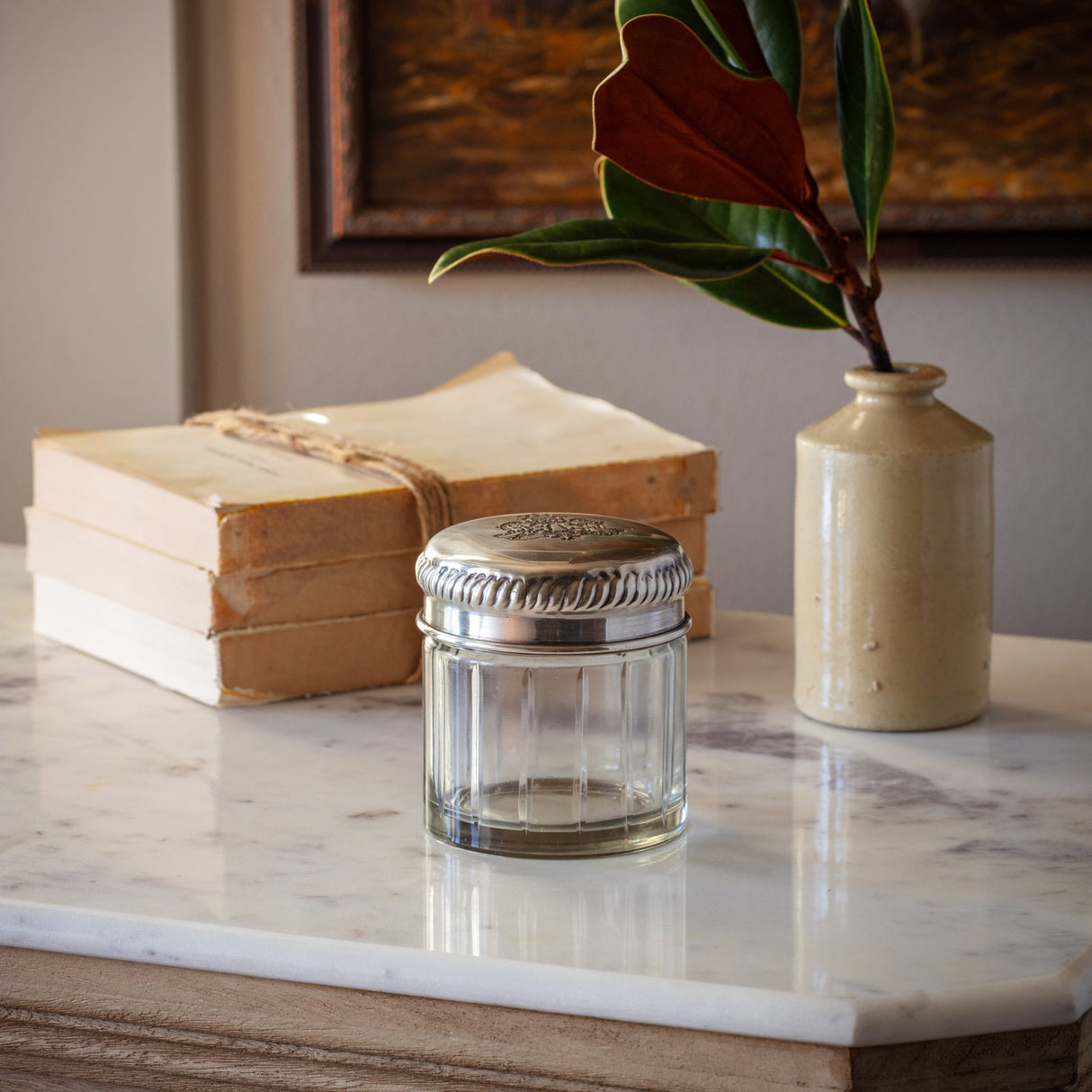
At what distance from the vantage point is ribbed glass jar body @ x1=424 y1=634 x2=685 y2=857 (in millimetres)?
615

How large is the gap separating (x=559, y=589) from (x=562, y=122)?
1.79m

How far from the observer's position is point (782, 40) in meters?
0.82

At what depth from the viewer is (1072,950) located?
0.52 m

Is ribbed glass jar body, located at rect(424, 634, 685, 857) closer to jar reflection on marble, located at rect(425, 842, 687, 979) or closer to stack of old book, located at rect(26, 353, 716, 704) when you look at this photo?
jar reflection on marble, located at rect(425, 842, 687, 979)

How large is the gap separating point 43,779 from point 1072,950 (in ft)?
1.57

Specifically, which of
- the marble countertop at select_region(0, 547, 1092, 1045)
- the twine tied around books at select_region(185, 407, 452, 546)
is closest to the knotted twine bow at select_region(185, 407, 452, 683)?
the twine tied around books at select_region(185, 407, 452, 546)

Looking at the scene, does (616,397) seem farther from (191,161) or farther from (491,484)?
(491,484)

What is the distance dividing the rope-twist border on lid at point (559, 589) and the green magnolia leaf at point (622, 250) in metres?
0.17

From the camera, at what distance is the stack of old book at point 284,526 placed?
84cm

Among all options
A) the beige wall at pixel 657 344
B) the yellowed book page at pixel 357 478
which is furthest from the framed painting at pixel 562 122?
the yellowed book page at pixel 357 478

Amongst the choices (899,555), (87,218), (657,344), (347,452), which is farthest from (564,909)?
(87,218)

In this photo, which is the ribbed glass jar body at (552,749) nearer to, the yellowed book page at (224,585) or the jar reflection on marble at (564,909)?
the jar reflection on marble at (564,909)

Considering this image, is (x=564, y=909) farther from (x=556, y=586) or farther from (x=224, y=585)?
(x=224, y=585)

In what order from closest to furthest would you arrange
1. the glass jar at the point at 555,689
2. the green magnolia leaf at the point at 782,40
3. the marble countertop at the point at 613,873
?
1. the marble countertop at the point at 613,873
2. the glass jar at the point at 555,689
3. the green magnolia leaf at the point at 782,40
